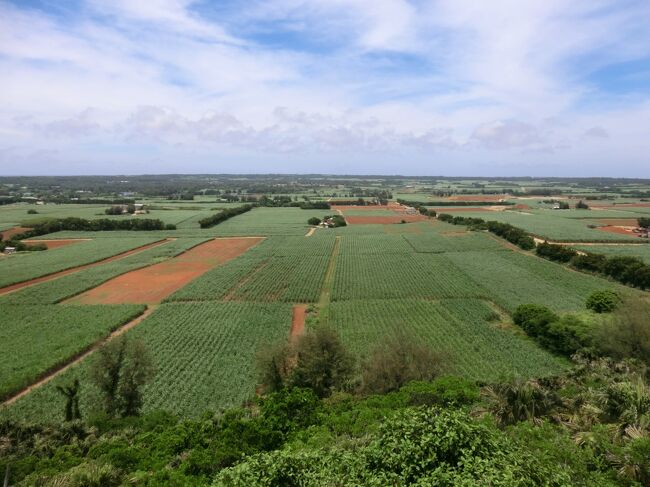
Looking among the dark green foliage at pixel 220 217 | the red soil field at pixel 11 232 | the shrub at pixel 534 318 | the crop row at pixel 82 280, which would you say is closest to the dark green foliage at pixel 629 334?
the shrub at pixel 534 318

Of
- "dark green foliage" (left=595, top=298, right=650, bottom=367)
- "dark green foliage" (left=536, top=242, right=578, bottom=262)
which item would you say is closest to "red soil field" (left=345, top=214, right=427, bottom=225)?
"dark green foliage" (left=536, top=242, right=578, bottom=262)

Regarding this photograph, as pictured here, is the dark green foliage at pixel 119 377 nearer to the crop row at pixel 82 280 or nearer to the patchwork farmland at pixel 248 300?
the patchwork farmland at pixel 248 300

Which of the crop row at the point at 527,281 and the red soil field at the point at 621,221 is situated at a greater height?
the red soil field at the point at 621,221

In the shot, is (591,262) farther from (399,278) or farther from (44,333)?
(44,333)

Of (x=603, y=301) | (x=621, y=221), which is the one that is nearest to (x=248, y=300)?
(x=603, y=301)

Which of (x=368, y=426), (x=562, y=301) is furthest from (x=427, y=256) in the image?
(x=368, y=426)

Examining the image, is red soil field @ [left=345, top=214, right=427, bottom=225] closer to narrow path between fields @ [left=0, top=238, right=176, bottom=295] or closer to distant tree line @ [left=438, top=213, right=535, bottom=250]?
distant tree line @ [left=438, top=213, right=535, bottom=250]

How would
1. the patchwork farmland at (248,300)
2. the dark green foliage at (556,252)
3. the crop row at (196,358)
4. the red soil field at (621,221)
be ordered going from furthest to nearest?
1. the red soil field at (621,221)
2. the dark green foliage at (556,252)
3. the patchwork farmland at (248,300)
4. the crop row at (196,358)
